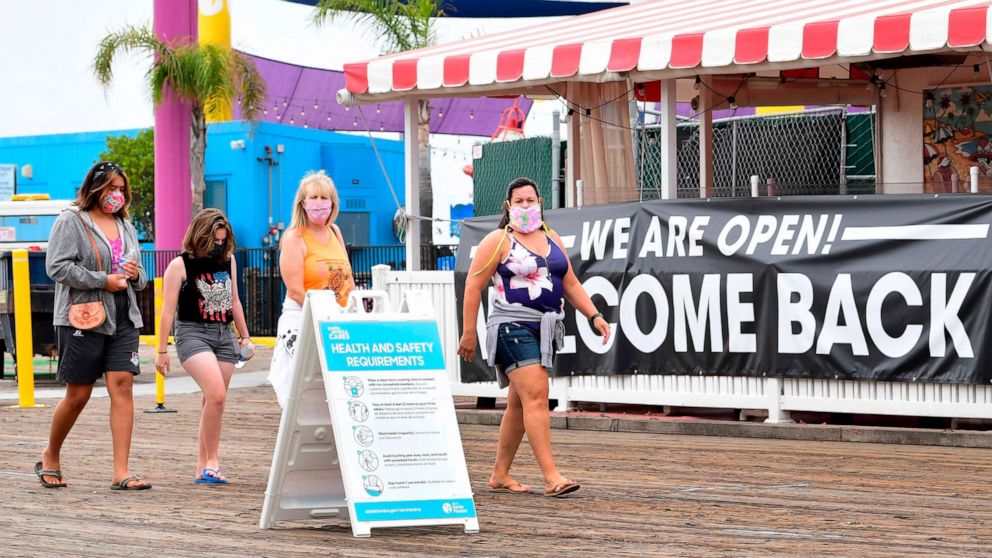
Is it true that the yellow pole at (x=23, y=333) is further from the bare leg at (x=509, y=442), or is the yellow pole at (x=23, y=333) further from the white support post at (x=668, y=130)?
the bare leg at (x=509, y=442)

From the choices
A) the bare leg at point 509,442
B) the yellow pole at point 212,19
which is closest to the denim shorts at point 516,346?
the bare leg at point 509,442

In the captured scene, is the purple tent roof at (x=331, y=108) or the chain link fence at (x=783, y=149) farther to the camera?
the purple tent roof at (x=331, y=108)

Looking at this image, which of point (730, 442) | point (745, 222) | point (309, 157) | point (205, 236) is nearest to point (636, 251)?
point (745, 222)

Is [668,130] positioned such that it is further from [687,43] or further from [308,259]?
[308,259]

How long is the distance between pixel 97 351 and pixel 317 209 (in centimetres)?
160

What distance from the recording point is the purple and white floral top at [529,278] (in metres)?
9.09

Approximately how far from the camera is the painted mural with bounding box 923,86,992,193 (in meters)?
17.2

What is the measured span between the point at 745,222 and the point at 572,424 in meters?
2.34

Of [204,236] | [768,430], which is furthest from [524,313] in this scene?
[768,430]

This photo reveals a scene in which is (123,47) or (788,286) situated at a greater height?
(123,47)

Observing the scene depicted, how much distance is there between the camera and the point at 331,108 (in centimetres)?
5503

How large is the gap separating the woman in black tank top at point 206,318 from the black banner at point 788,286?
457cm

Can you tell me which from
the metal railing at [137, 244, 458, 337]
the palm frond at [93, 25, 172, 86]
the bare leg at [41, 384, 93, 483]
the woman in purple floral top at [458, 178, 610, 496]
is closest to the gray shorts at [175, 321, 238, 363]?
the bare leg at [41, 384, 93, 483]

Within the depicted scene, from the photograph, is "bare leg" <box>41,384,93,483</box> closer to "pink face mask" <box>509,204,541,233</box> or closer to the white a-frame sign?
the white a-frame sign
